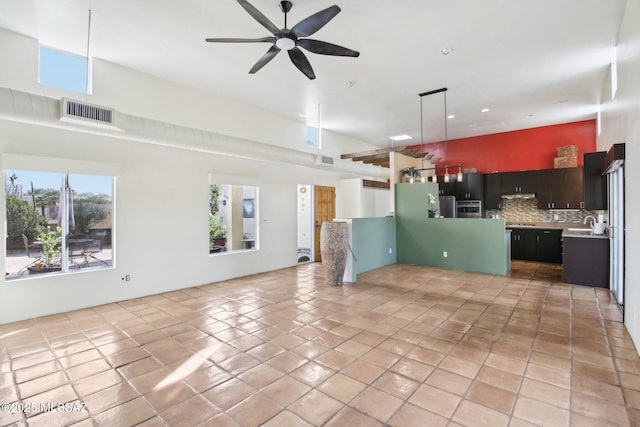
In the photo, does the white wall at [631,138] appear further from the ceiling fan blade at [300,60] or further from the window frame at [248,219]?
the window frame at [248,219]

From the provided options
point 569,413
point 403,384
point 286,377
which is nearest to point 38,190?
point 286,377

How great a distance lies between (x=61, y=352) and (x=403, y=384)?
3.33 metres

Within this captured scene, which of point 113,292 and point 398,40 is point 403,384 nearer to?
point 398,40

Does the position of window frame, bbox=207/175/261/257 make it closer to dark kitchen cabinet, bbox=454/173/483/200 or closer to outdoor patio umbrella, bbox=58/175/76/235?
outdoor patio umbrella, bbox=58/175/76/235

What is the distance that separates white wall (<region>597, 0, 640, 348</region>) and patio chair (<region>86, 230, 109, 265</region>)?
660 centimetres

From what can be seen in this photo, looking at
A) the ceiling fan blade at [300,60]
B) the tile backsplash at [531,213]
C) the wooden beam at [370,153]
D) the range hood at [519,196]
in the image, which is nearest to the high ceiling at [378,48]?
the ceiling fan blade at [300,60]

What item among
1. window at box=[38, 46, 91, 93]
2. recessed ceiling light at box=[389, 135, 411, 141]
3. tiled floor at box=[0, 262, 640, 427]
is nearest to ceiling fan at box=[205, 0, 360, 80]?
window at box=[38, 46, 91, 93]

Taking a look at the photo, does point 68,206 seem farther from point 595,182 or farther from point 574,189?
point 574,189

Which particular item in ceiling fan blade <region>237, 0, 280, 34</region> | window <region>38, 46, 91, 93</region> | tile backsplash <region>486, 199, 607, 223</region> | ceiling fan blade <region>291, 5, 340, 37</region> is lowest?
tile backsplash <region>486, 199, 607, 223</region>

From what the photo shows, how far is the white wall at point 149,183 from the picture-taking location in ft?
12.9

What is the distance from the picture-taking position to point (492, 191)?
8.45m

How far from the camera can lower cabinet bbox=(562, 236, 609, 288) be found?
5.21m

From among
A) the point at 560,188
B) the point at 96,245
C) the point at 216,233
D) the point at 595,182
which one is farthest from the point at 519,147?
the point at 96,245

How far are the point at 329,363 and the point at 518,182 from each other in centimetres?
767
